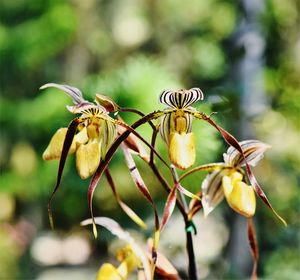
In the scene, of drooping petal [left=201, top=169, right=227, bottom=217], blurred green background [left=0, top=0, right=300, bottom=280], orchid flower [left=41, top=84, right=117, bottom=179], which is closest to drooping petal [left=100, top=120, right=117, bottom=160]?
orchid flower [left=41, top=84, right=117, bottom=179]

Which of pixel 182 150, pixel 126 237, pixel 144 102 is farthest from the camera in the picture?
pixel 144 102

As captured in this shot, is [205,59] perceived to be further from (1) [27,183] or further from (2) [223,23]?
(1) [27,183]

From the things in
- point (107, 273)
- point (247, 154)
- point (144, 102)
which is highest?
point (144, 102)

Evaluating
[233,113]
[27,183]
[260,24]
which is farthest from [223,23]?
[233,113]

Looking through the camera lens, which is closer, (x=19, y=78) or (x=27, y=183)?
(x=27, y=183)

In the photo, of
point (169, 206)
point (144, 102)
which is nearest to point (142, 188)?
point (169, 206)

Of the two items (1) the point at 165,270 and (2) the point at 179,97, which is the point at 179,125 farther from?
(1) the point at 165,270

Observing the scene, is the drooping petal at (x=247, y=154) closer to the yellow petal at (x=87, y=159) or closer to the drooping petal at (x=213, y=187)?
the drooping petal at (x=213, y=187)

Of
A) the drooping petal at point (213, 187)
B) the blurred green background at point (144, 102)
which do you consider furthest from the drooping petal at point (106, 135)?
the blurred green background at point (144, 102)
